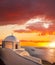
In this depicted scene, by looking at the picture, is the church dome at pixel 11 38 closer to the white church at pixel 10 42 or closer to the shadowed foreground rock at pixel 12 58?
the white church at pixel 10 42

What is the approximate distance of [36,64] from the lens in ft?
86.8

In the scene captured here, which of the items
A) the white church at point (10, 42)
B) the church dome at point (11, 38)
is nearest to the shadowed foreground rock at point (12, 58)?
the white church at point (10, 42)

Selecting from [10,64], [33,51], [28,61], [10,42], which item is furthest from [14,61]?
[33,51]

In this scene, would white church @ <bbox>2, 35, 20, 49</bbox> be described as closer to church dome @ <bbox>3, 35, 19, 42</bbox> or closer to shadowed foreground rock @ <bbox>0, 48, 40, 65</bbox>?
church dome @ <bbox>3, 35, 19, 42</bbox>

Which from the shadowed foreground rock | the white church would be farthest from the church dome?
the shadowed foreground rock

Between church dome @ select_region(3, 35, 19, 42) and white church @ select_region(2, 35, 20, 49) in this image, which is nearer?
white church @ select_region(2, 35, 20, 49)

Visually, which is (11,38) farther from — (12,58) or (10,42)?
(12,58)

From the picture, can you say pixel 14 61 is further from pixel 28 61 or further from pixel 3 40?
pixel 3 40

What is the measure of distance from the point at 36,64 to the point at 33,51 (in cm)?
2338

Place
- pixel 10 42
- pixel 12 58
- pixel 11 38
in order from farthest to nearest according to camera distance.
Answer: pixel 11 38 → pixel 10 42 → pixel 12 58

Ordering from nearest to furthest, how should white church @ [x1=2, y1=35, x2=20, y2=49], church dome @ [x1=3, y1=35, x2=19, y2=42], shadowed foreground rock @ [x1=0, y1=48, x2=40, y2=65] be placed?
shadowed foreground rock @ [x1=0, y1=48, x2=40, y2=65]
white church @ [x1=2, y1=35, x2=20, y2=49]
church dome @ [x1=3, y1=35, x2=19, y2=42]

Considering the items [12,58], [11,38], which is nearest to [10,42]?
[11,38]

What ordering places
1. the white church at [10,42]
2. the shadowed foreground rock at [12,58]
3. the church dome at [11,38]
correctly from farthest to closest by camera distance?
1. the church dome at [11,38]
2. the white church at [10,42]
3. the shadowed foreground rock at [12,58]

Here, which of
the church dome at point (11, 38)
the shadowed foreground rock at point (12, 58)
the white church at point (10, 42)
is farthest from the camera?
the church dome at point (11, 38)
